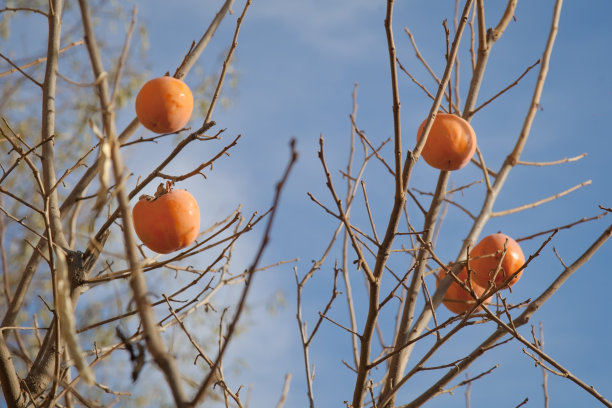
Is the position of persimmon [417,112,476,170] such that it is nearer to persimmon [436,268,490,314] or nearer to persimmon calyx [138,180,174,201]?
persimmon [436,268,490,314]

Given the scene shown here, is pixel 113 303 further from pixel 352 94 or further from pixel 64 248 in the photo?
pixel 64 248

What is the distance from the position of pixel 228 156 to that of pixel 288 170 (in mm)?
1195

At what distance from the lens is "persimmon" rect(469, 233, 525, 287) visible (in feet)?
7.25

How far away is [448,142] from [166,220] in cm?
92

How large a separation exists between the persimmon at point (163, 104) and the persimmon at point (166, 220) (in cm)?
30

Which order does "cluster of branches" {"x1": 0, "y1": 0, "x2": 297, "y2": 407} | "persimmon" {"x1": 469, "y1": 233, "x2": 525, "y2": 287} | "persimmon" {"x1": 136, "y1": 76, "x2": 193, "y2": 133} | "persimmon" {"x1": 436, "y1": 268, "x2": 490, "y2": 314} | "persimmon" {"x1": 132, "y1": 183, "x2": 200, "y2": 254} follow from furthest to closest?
"persimmon" {"x1": 436, "y1": 268, "x2": 490, "y2": 314}
"persimmon" {"x1": 469, "y1": 233, "x2": 525, "y2": 287}
"persimmon" {"x1": 136, "y1": 76, "x2": 193, "y2": 133}
"persimmon" {"x1": 132, "y1": 183, "x2": 200, "y2": 254}
"cluster of branches" {"x1": 0, "y1": 0, "x2": 297, "y2": 407}

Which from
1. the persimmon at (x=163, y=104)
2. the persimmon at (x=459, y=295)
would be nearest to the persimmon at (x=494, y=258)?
the persimmon at (x=459, y=295)

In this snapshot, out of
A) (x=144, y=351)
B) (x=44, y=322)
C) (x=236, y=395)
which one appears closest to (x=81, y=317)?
(x=44, y=322)

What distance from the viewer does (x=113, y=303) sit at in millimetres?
6551

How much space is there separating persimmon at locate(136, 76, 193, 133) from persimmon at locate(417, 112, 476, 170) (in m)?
0.78

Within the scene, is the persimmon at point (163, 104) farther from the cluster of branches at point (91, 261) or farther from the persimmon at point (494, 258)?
the persimmon at point (494, 258)

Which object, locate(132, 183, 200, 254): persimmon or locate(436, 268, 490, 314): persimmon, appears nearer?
locate(132, 183, 200, 254): persimmon

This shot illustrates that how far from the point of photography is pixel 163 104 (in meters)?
2.09

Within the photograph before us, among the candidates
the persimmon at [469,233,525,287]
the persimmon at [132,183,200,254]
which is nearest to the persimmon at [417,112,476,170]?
the persimmon at [469,233,525,287]
